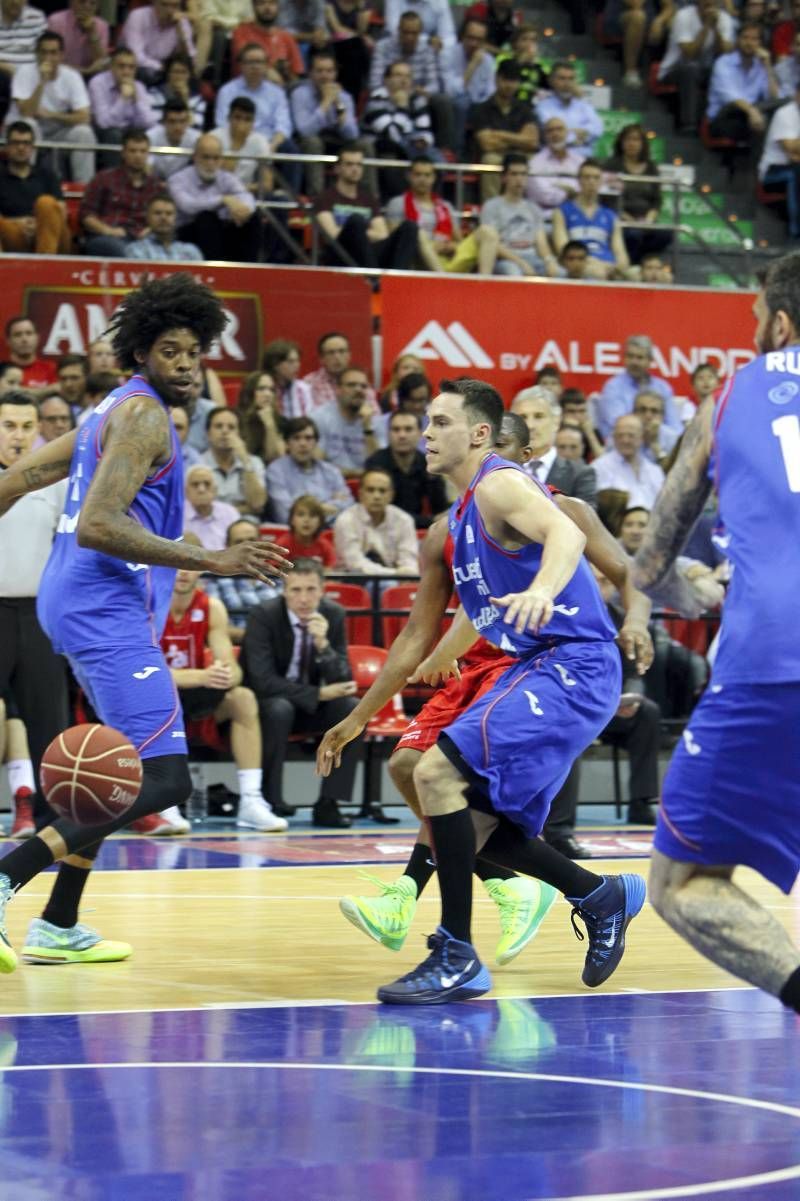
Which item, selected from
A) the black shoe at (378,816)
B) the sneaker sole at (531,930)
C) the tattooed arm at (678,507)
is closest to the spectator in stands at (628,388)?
the black shoe at (378,816)

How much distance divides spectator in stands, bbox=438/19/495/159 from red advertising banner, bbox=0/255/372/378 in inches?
150

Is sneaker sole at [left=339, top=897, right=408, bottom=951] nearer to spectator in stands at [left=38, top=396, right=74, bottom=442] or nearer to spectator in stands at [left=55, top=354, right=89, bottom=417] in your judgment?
spectator in stands at [left=38, top=396, right=74, bottom=442]

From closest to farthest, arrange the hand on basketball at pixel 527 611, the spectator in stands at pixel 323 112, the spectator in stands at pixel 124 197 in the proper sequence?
the hand on basketball at pixel 527 611 → the spectator in stands at pixel 124 197 → the spectator in stands at pixel 323 112

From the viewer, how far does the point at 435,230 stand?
15.7 meters

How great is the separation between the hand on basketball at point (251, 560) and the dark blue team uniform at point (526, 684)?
23.3 inches

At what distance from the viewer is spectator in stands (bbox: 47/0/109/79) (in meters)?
15.7

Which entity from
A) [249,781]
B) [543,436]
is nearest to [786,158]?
[249,781]

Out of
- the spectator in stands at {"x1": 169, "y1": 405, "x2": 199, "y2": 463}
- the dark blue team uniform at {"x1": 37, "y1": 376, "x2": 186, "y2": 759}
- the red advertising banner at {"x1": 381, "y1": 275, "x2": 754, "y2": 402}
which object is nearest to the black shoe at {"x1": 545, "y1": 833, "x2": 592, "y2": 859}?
the spectator in stands at {"x1": 169, "y1": 405, "x2": 199, "y2": 463}

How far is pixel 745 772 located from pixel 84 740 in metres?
2.59

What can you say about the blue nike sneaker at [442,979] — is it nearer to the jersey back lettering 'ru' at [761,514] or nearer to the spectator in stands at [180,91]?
the jersey back lettering 'ru' at [761,514]

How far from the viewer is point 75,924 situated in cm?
636

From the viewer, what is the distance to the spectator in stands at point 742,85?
19156 millimetres

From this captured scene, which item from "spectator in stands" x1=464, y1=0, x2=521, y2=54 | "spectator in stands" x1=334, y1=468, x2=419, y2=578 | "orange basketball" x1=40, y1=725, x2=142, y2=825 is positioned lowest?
"spectator in stands" x1=334, y1=468, x2=419, y2=578

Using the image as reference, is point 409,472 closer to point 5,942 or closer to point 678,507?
point 5,942
